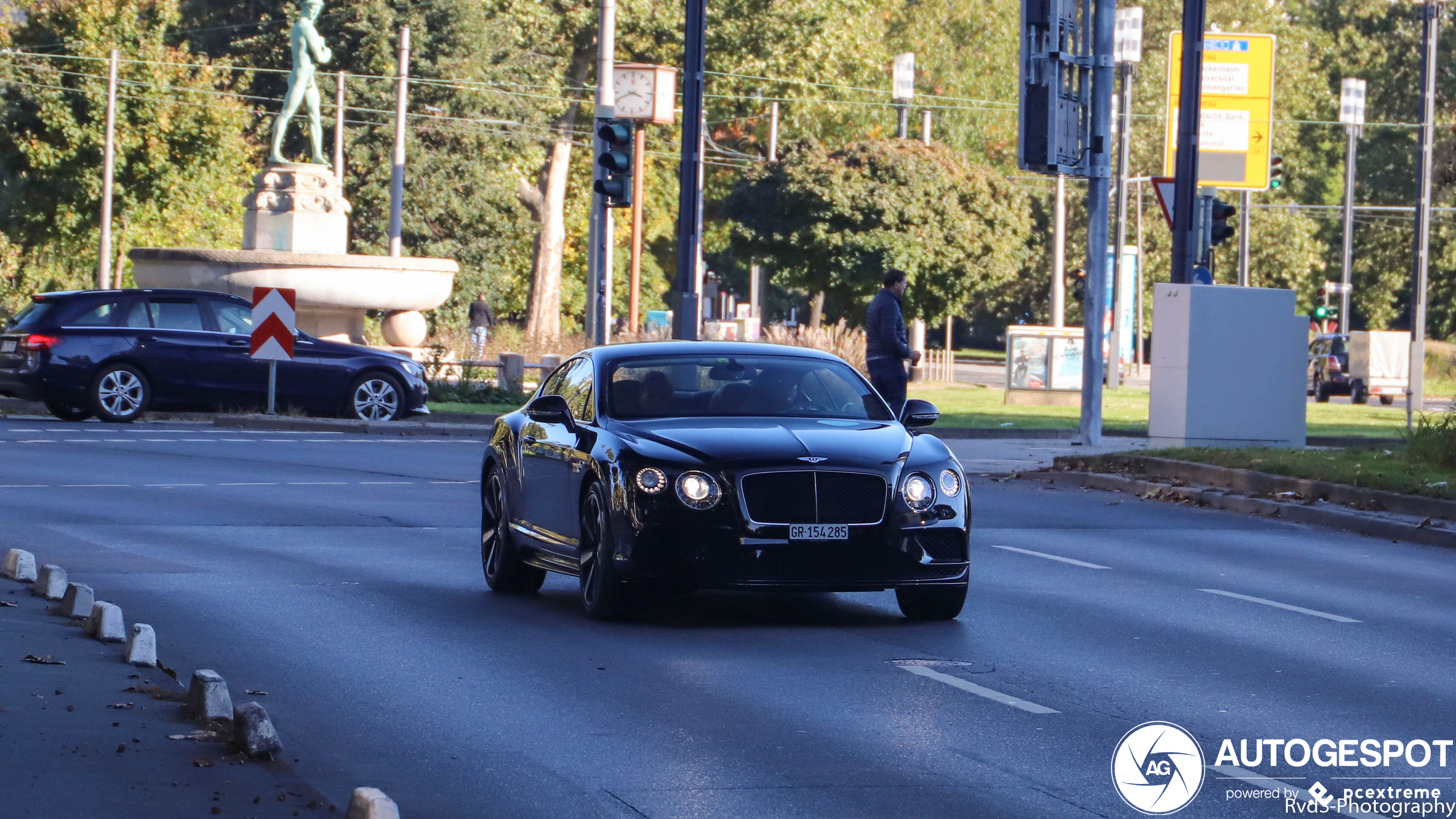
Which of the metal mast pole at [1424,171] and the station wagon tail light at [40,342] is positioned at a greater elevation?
the metal mast pole at [1424,171]

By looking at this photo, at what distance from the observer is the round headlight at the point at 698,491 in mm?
10102

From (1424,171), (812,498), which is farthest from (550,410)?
(1424,171)

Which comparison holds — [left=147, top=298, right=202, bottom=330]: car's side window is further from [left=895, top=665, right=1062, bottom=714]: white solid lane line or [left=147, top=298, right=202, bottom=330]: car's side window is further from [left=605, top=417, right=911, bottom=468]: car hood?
[left=895, top=665, right=1062, bottom=714]: white solid lane line

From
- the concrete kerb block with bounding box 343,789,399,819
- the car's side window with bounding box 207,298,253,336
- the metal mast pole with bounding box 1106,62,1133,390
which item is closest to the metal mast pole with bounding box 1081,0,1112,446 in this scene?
the car's side window with bounding box 207,298,253,336

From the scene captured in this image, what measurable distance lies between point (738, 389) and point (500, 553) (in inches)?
66.9

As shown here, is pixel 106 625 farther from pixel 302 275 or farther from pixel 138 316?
pixel 302 275

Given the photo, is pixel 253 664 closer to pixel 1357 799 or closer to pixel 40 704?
pixel 40 704

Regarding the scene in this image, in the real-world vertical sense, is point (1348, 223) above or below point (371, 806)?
above

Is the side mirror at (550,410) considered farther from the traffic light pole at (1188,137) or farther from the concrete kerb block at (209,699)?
the traffic light pole at (1188,137)

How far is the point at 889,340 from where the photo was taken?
22.0m

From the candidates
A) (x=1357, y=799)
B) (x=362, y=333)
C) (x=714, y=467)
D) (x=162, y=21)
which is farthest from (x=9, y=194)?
(x=1357, y=799)

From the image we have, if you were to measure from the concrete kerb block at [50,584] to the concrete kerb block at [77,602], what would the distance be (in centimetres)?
33

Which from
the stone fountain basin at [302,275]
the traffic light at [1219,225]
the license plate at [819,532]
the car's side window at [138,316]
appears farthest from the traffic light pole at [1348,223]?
the license plate at [819,532]

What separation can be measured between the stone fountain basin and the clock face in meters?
6.22
